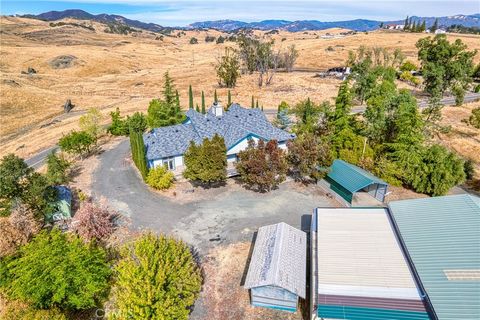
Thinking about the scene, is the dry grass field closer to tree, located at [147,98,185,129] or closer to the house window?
tree, located at [147,98,185,129]

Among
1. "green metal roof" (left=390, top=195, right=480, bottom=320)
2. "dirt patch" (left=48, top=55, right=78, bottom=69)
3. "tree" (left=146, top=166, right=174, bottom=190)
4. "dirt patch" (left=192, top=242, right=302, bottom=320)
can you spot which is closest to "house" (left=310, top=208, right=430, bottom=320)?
"green metal roof" (left=390, top=195, right=480, bottom=320)

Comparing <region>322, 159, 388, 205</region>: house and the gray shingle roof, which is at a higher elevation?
the gray shingle roof

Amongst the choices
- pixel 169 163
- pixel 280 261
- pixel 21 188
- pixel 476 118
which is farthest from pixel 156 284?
pixel 476 118

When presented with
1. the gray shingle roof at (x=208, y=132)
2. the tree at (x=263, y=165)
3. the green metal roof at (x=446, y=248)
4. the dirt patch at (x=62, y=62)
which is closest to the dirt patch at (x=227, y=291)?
the tree at (x=263, y=165)

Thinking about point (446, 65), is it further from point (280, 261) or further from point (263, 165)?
point (280, 261)

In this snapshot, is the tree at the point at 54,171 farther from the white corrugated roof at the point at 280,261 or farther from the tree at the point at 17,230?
the white corrugated roof at the point at 280,261

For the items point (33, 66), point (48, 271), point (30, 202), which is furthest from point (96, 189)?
point (33, 66)
